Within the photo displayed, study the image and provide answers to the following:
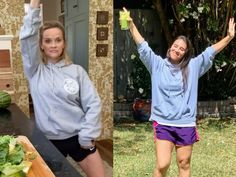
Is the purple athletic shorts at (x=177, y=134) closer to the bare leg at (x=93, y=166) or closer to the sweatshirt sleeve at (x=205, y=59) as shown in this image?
the sweatshirt sleeve at (x=205, y=59)

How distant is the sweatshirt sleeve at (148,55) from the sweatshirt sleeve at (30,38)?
3.69ft

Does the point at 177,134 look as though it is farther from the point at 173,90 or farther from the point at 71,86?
the point at 71,86

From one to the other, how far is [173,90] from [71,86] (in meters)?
1.13

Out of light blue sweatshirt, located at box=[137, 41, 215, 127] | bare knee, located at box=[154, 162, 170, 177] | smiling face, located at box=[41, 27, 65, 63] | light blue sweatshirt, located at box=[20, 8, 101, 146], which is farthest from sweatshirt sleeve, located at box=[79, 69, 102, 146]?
bare knee, located at box=[154, 162, 170, 177]

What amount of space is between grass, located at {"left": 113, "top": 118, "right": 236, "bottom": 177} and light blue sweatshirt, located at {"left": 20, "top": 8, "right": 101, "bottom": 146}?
1.87m

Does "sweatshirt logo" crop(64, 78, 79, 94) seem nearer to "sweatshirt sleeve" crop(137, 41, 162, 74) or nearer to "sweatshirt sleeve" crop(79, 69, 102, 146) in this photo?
"sweatshirt sleeve" crop(79, 69, 102, 146)

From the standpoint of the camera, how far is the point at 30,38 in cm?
152

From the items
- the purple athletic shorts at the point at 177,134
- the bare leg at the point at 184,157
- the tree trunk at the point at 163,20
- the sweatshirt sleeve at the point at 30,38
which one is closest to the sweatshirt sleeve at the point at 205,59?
the purple athletic shorts at the point at 177,134

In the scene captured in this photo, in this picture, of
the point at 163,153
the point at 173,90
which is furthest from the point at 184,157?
Result: the point at 173,90

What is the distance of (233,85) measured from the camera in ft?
20.8

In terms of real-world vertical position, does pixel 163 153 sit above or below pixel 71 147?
below

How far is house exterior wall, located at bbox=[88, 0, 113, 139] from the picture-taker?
2156mm

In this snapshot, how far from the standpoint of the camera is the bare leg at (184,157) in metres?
2.67

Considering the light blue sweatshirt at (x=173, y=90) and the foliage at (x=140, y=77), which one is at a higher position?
the light blue sweatshirt at (x=173, y=90)
